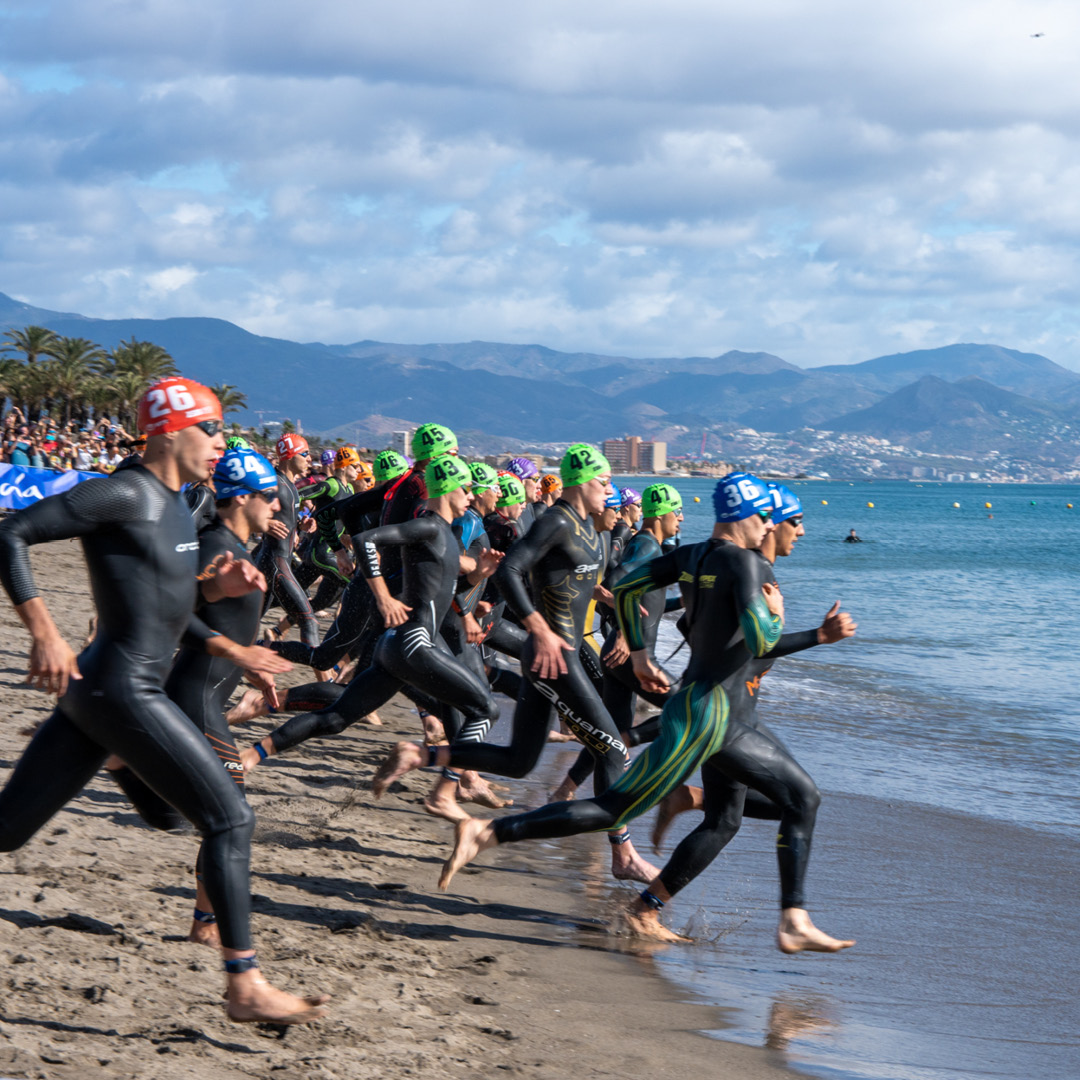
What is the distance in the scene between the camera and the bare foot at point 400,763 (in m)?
6.09

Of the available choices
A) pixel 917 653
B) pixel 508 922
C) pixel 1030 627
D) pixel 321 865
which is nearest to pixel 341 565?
pixel 321 865

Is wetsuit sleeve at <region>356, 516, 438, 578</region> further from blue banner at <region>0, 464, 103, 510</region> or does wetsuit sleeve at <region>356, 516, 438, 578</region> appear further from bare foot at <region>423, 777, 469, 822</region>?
blue banner at <region>0, 464, 103, 510</region>

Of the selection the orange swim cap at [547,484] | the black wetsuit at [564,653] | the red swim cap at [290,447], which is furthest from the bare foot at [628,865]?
the orange swim cap at [547,484]

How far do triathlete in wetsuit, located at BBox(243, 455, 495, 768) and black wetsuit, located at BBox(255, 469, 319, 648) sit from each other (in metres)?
3.29

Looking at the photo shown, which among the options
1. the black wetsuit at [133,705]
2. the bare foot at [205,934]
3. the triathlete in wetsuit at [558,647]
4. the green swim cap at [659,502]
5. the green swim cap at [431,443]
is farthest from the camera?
the green swim cap at [659,502]

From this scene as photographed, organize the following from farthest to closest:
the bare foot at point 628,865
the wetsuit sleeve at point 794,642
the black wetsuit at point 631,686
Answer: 1. the black wetsuit at point 631,686
2. the bare foot at point 628,865
3. the wetsuit sleeve at point 794,642

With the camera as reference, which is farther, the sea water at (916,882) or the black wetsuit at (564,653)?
the black wetsuit at (564,653)

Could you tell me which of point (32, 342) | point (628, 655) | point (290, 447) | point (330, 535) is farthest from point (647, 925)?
point (32, 342)

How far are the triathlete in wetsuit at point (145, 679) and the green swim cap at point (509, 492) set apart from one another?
6.44 metres

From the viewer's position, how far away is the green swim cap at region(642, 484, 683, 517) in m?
8.03

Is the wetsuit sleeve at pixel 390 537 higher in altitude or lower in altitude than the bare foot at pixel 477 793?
higher

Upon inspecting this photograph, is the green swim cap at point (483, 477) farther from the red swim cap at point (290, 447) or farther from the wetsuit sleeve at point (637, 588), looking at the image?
the wetsuit sleeve at point (637, 588)

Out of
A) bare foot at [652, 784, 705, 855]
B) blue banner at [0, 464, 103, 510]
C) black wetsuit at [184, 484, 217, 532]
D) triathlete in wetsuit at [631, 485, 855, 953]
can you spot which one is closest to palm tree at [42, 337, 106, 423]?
blue banner at [0, 464, 103, 510]

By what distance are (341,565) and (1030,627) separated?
63.3 ft
